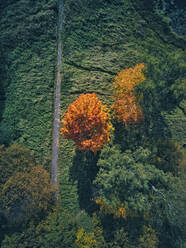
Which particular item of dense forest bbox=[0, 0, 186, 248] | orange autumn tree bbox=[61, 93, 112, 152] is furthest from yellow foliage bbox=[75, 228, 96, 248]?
orange autumn tree bbox=[61, 93, 112, 152]

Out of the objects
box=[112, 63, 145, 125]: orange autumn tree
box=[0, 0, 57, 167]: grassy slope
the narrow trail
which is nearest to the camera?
box=[112, 63, 145, 125]: orange autumn tree

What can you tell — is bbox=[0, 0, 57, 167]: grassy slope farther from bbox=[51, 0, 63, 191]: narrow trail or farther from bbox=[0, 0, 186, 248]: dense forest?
bbox=[51, 0, 63, 191]: narrow trail

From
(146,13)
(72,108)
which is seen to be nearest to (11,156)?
(72,108)

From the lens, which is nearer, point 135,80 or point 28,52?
point 135,80

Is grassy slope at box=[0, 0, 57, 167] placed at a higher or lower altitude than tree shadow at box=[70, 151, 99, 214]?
higher

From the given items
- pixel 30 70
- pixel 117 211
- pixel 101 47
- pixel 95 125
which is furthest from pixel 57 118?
pixel 117 211

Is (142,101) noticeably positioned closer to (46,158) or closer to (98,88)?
(98,88)

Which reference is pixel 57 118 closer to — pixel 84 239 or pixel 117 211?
pixel 117 211
